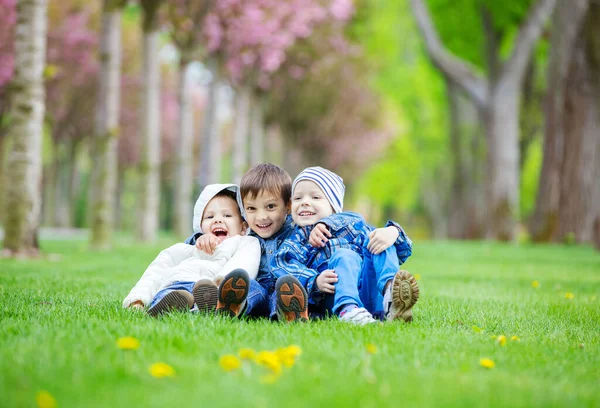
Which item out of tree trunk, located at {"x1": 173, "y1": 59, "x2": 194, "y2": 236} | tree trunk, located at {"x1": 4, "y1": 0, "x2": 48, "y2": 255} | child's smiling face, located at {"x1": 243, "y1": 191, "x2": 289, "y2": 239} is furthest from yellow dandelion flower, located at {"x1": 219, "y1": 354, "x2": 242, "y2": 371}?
tree trunk, located at {"x1": 173, "y1": 59, "x2": 194, "y2": 236}

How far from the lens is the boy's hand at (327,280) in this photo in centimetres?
425

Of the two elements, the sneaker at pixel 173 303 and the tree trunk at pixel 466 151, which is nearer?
the sneaker at pixel 173 303

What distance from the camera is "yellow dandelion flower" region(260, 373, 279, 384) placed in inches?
99.9

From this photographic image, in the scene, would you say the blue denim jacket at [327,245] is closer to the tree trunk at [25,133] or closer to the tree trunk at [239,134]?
the tree trunk at [25,133]

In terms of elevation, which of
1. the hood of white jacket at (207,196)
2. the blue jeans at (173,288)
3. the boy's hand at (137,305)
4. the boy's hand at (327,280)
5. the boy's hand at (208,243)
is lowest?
the boy's hand at (137,305)

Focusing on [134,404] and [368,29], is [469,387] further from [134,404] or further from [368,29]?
[368,29]

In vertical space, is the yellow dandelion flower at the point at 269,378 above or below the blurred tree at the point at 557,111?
below

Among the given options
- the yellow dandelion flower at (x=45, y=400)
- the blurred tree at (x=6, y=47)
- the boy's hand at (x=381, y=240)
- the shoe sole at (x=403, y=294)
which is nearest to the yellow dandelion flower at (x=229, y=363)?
the yellow dandelion flower at (x=45, y=400)

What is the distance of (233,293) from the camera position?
4.04 metres

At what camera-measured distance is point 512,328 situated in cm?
432

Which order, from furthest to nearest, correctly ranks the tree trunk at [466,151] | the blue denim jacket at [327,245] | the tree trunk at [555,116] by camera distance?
the tree trunk at [466,151]
the tree trunk at [555,116]
the blue denim jacket at [327,245]

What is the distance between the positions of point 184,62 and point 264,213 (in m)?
13.2

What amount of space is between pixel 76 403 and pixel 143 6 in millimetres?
13556

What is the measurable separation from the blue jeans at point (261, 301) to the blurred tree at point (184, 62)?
485 inches
